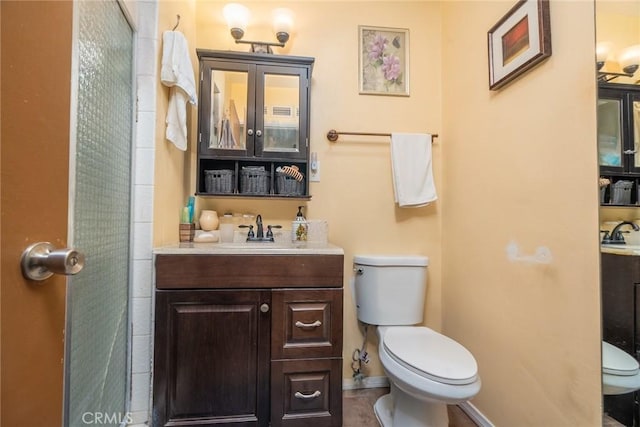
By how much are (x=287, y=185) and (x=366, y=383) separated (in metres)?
1.23

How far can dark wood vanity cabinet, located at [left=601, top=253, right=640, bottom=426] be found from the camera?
0.83m

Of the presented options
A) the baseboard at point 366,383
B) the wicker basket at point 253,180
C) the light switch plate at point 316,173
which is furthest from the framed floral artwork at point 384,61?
the baseboard at point 366,383

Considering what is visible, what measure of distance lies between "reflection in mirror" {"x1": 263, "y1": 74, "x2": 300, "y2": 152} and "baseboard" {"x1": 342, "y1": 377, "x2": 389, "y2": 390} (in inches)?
53.0

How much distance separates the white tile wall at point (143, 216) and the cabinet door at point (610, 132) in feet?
5.02

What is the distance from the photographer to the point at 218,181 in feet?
5.10

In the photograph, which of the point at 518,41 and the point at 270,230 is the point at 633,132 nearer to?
the point at 518,41

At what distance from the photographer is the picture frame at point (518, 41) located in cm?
108

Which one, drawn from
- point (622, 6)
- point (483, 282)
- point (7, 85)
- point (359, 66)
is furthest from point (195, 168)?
point (622, 6)

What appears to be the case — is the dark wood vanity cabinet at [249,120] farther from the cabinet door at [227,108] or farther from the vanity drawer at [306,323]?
the vanity drawer at [306,323]

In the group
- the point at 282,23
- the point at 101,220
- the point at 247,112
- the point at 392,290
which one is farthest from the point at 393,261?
the point at 282,23

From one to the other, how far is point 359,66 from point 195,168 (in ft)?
3.72

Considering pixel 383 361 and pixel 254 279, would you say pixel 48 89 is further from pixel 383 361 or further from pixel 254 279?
pixel 383 361

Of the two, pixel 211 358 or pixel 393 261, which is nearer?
pixel 211 358

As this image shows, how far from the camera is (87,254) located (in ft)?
2.68
